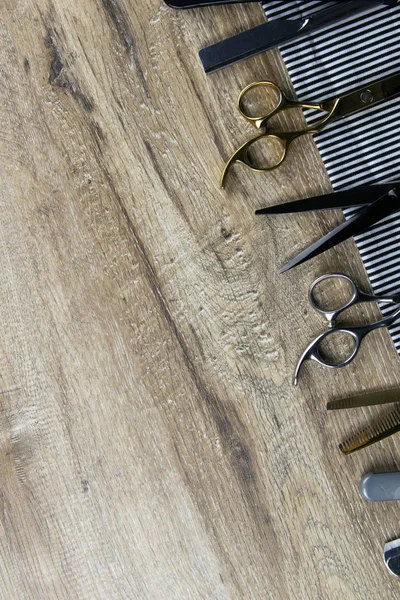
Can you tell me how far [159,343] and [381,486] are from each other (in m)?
0.34

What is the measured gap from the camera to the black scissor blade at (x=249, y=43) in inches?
32.1

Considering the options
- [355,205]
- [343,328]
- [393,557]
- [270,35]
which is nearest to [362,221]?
[355,205]

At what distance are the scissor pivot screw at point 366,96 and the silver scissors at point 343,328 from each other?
0.21m

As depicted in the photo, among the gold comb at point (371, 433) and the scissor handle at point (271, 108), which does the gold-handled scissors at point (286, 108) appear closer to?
the scissor handle at point (271, 108)

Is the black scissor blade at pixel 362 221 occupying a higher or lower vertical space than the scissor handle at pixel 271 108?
lower

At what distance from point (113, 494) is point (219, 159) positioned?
1.52 ft

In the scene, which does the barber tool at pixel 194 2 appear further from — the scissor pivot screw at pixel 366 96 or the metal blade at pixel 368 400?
the metal blade at pixel 368 400

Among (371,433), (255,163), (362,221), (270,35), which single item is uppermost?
(270,35)

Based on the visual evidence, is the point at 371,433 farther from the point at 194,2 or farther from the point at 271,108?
the point at 194,2

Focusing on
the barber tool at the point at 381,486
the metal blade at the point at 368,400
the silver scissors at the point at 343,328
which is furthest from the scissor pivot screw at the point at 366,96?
the barber tool at the point at 381,486

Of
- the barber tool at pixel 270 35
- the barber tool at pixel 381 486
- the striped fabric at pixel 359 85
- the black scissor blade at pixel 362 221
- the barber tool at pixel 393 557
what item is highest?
the barber tool at pixel 270 35

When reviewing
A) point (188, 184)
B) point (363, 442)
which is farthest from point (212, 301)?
point (363, 442)

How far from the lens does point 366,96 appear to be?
814 mm

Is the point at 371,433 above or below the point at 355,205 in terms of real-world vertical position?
below
